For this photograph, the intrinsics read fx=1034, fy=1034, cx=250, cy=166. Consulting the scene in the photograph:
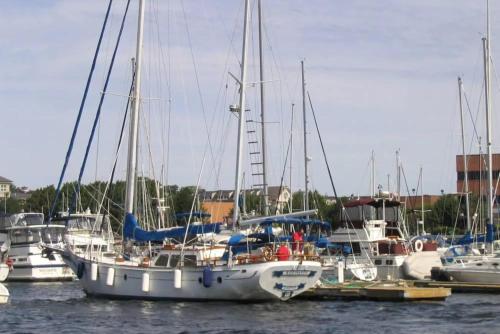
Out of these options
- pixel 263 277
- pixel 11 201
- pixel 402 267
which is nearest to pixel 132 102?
pixel 263 277

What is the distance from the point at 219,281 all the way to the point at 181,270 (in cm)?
198

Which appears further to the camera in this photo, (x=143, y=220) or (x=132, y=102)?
(x=143, y=220)

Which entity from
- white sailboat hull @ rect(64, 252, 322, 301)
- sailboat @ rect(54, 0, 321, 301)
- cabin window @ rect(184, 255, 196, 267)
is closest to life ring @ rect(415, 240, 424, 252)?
sailboat @ rect(54, 0, 321, 301)

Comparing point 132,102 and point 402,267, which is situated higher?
point 132,102

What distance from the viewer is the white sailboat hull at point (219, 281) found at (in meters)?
45.8

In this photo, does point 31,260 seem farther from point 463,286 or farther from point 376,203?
point 463,286

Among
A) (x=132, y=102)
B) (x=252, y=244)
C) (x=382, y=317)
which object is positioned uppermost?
(x=132, y=102)

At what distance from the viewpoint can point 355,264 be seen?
59.8 meters

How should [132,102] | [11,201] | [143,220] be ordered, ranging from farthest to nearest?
1. [11,201]
2. [143,220]
3. [132,102]

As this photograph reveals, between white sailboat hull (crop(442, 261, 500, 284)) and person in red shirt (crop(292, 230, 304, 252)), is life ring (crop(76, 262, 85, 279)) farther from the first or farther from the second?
white sailboat hull (crop(442, 261, 500, 284))

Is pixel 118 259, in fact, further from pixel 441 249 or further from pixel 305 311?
pixel 441 249

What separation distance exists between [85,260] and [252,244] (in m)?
8.37

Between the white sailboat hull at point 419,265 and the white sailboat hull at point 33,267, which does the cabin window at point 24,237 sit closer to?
the white sailboat hull at point 33,267

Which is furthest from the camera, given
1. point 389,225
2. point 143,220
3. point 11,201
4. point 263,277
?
point 11,201
